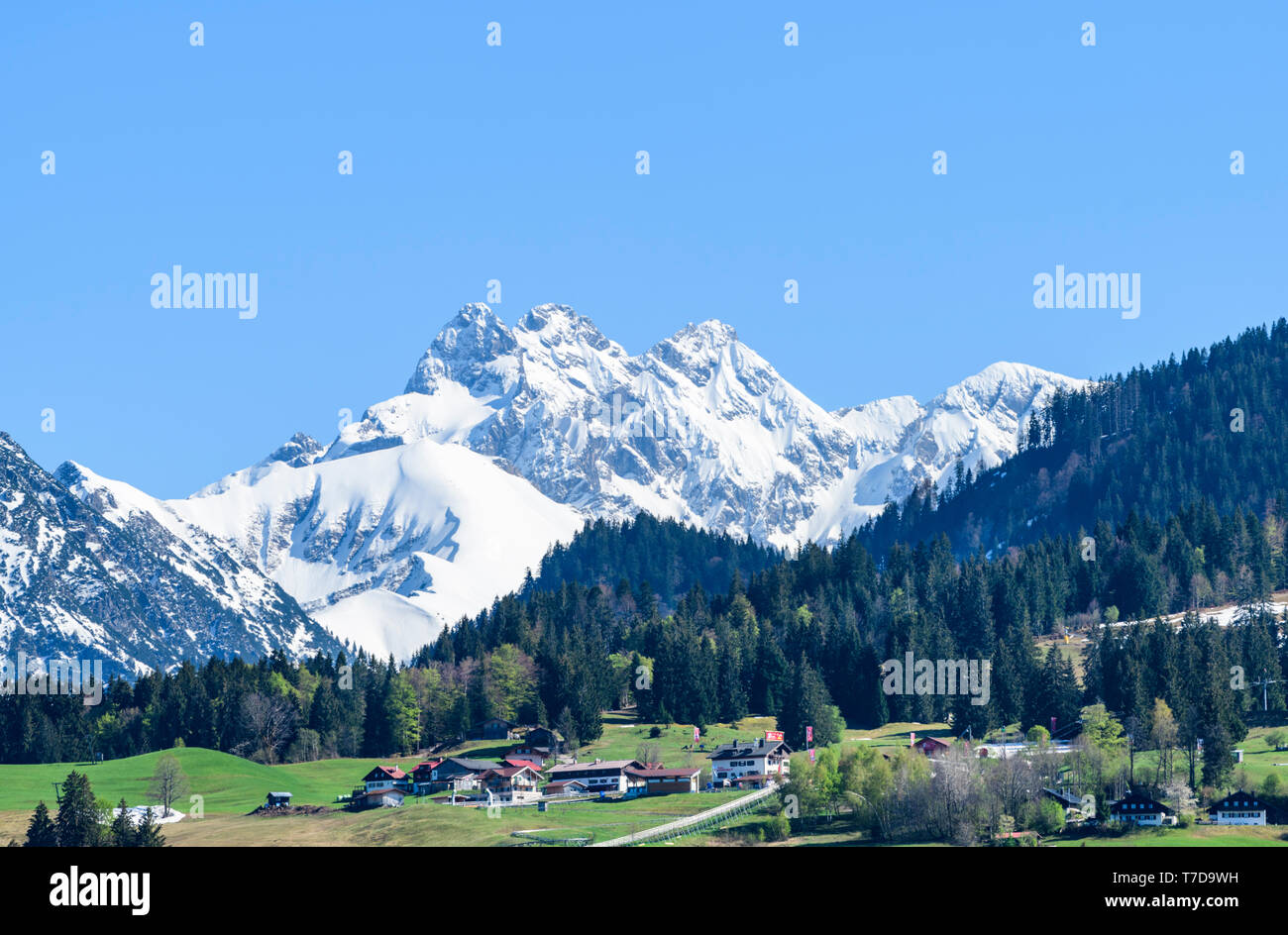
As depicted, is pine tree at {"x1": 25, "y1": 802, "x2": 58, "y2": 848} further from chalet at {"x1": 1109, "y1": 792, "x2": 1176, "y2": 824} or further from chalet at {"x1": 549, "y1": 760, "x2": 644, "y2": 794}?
chalet at {"x1": 1109, "y1": 792, "x2": 1176, "y2": 824}

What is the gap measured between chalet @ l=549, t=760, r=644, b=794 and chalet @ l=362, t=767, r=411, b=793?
1401 centimetres

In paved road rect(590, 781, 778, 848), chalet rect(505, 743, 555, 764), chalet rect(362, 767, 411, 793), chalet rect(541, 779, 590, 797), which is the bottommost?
paved road rect(590, 781, 778, 848)

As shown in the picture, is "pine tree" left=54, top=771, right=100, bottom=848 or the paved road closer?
the paved road

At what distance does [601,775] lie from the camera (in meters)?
171

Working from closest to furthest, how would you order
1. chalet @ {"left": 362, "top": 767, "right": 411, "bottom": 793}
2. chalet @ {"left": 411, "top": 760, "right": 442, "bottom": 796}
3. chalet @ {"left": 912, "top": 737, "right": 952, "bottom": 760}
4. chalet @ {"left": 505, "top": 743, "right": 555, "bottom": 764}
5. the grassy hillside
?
the grassy hillside, chalet @ {"left": 912, "top": 737, "right": 952, "bottom": 760}, chalet @ {"left": 411, "top": 760, "right": 442, "bottom": 796}, chalet @ {"left": 362, "top": 767, "right": 411, "bottom": 793}, chalet @ {"left": 505, "top": 743, "right": 555, "bottom": 764}

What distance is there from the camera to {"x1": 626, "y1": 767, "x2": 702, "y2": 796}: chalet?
16762 cm

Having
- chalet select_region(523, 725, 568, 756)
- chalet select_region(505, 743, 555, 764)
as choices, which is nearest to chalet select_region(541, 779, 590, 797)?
chalet select_region(505, 743, 555, 764)

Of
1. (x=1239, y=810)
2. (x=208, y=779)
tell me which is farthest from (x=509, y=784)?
(x=1239, y=810)

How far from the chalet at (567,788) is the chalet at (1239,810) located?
55649 mm

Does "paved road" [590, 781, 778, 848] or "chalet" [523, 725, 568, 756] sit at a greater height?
"chalet" [523, 725, 568, 756]

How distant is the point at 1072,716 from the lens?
18575 centimetres
